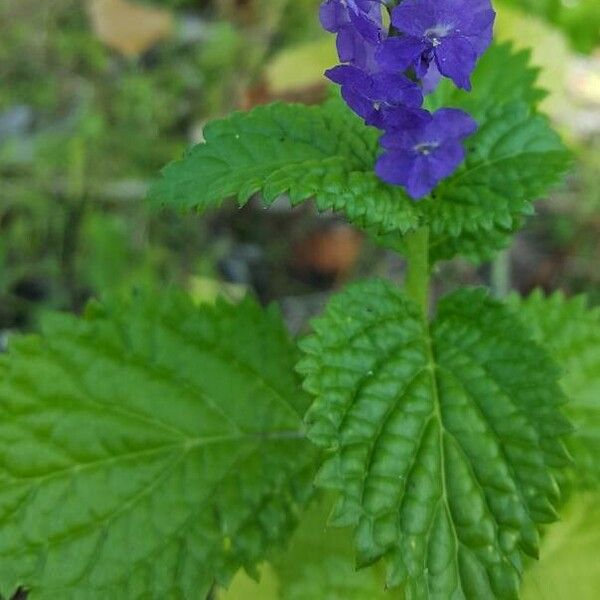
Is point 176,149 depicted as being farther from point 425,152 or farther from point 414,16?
point 414,16

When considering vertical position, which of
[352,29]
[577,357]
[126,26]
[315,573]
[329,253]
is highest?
[126,26]

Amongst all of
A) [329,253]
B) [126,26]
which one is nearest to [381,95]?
[329,253]

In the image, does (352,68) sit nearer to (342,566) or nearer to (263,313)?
(263,313)

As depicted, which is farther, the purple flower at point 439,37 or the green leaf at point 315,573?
the green leaf at point 315,573

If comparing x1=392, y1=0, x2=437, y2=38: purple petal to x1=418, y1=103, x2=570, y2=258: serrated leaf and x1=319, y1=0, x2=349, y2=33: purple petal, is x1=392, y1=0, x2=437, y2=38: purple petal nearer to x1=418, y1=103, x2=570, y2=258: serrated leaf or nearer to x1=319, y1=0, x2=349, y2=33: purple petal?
x1=319, y1=0, x2=349, y2=33: purple petal

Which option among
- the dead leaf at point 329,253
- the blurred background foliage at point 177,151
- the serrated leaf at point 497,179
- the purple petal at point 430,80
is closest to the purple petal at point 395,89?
the purple petal at point 430,80

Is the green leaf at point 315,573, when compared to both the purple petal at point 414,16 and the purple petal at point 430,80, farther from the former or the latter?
the purple petal at point 414,16

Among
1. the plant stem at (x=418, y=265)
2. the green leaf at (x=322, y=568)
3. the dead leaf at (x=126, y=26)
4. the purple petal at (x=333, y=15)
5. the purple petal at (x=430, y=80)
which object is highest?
the dead leaf at (x=126, y=26)
